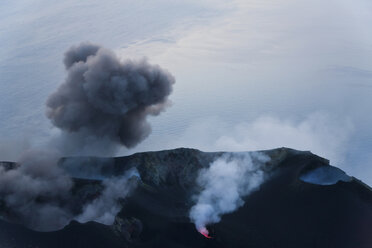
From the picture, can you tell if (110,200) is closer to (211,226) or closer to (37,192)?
(37,192)

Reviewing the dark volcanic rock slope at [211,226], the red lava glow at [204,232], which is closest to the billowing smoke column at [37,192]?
the dark volcanic rock slope at [211,226]

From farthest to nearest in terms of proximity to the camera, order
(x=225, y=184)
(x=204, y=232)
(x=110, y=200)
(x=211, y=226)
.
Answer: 1. (x=225, y=184)
2. (x=110, y=200)
3. (x=211, y=226)
4. (x=204, y=232)

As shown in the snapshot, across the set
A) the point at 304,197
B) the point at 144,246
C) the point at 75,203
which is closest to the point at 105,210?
the point at 75,203

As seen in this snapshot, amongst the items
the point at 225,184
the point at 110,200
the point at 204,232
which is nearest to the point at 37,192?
the point at 110,200

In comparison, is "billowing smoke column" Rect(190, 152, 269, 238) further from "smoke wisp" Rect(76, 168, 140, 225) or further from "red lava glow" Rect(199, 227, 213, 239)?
"smoke wisp" Rect(76, 168, 140, 225)

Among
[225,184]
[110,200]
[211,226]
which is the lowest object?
[225,184]

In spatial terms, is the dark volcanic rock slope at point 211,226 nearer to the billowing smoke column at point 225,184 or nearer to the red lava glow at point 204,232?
the red lava glow at point 204,232

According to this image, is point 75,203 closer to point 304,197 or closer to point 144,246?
point 144,246
